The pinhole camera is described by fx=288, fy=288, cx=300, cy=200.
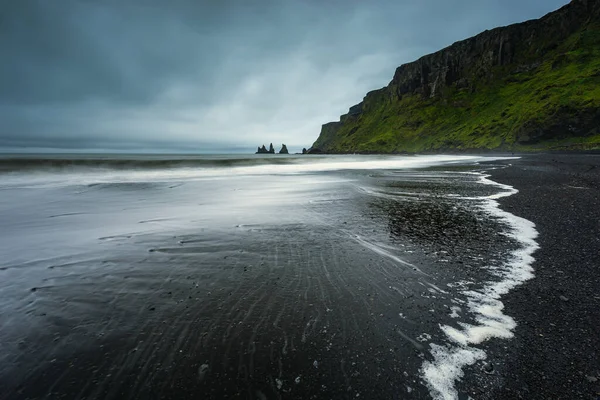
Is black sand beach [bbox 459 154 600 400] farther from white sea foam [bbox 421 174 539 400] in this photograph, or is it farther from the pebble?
white sea foam [bbox 421 174 539 400]

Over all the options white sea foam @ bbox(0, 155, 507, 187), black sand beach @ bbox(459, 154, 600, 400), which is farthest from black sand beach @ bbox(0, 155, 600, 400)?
white sea foam @ bbox(0, 155, 507, 187)

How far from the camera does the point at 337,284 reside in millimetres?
6402

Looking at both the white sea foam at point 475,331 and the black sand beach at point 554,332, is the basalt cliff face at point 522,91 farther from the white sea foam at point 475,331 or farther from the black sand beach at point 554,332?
the white sea foam at point 475,331

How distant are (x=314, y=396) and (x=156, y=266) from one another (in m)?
5.67

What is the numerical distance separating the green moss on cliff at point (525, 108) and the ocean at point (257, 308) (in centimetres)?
10430

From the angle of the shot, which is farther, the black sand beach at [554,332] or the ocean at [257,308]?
the ocean at [257,308]

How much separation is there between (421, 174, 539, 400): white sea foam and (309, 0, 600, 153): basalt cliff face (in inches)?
4082

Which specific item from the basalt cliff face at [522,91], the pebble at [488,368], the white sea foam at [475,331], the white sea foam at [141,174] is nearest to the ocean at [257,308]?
the white sea foam at [475,331]

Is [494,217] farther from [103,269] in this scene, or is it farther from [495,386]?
[103,269]

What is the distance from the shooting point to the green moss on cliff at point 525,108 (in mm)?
94688

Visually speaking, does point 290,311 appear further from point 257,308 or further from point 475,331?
point 475,331

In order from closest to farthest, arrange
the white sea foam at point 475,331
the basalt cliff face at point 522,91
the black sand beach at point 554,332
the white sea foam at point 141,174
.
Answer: the black sand beach at point 554,332 → the white sea foam at point 475,331 → the white sea foam at point 141,174 → the basalt cliff face at point 522,91

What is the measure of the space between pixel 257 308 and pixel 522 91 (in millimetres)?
184029

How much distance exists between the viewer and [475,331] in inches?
178
